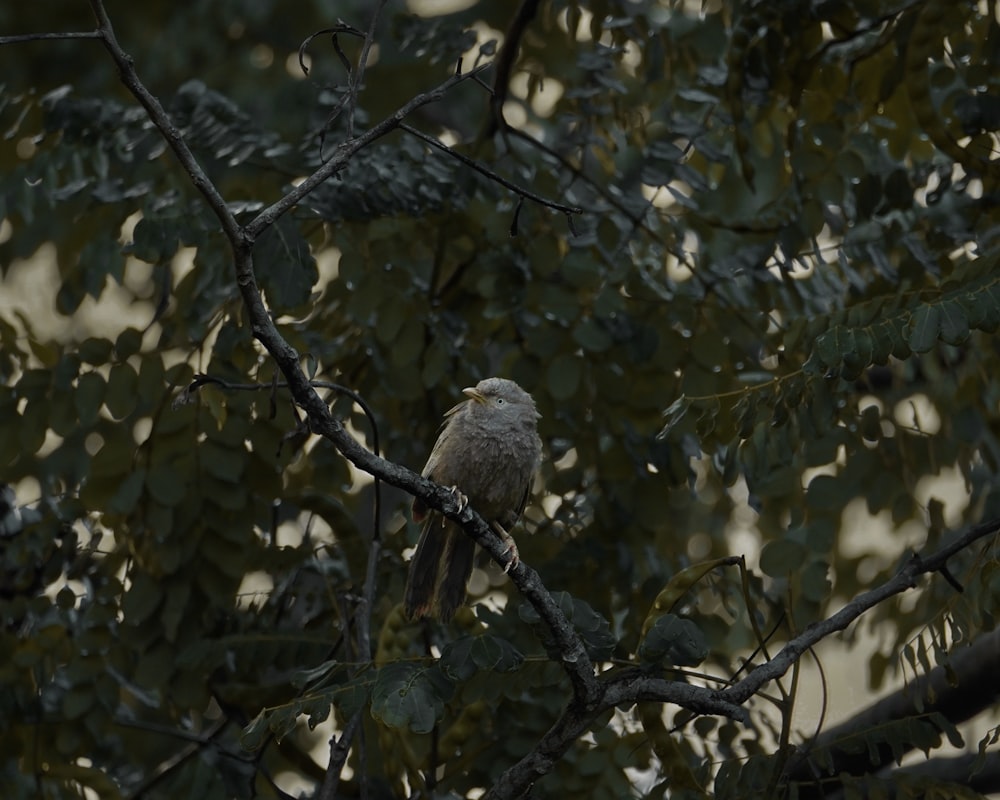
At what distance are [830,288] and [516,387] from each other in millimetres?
1311

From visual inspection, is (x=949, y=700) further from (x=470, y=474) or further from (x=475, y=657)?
(x=475, y=657)

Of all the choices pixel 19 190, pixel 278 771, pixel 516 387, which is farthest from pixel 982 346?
pixel 19 190

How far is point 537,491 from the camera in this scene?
505cm

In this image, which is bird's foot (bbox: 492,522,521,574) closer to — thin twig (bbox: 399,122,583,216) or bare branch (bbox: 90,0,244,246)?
thin twig (bbox: 399,122,583,216)

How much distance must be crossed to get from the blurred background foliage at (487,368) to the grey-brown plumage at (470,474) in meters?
0.15

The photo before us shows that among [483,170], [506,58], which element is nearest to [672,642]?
[483,170]

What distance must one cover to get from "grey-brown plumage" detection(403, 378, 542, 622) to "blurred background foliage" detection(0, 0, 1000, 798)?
148 mm

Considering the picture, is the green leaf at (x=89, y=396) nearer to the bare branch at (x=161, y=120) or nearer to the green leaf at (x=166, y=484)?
the green leaf at (x=166, y=484)

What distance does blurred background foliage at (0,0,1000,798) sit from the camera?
4.11 meters

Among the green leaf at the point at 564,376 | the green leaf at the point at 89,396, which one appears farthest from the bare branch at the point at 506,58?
the green leaf at the point at 89,396

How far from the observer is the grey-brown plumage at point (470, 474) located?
383cm

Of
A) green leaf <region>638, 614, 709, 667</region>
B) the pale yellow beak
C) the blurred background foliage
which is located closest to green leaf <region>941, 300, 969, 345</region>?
the blurred background foliage

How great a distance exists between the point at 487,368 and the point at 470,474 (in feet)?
3.06

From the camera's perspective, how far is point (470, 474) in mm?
3883
